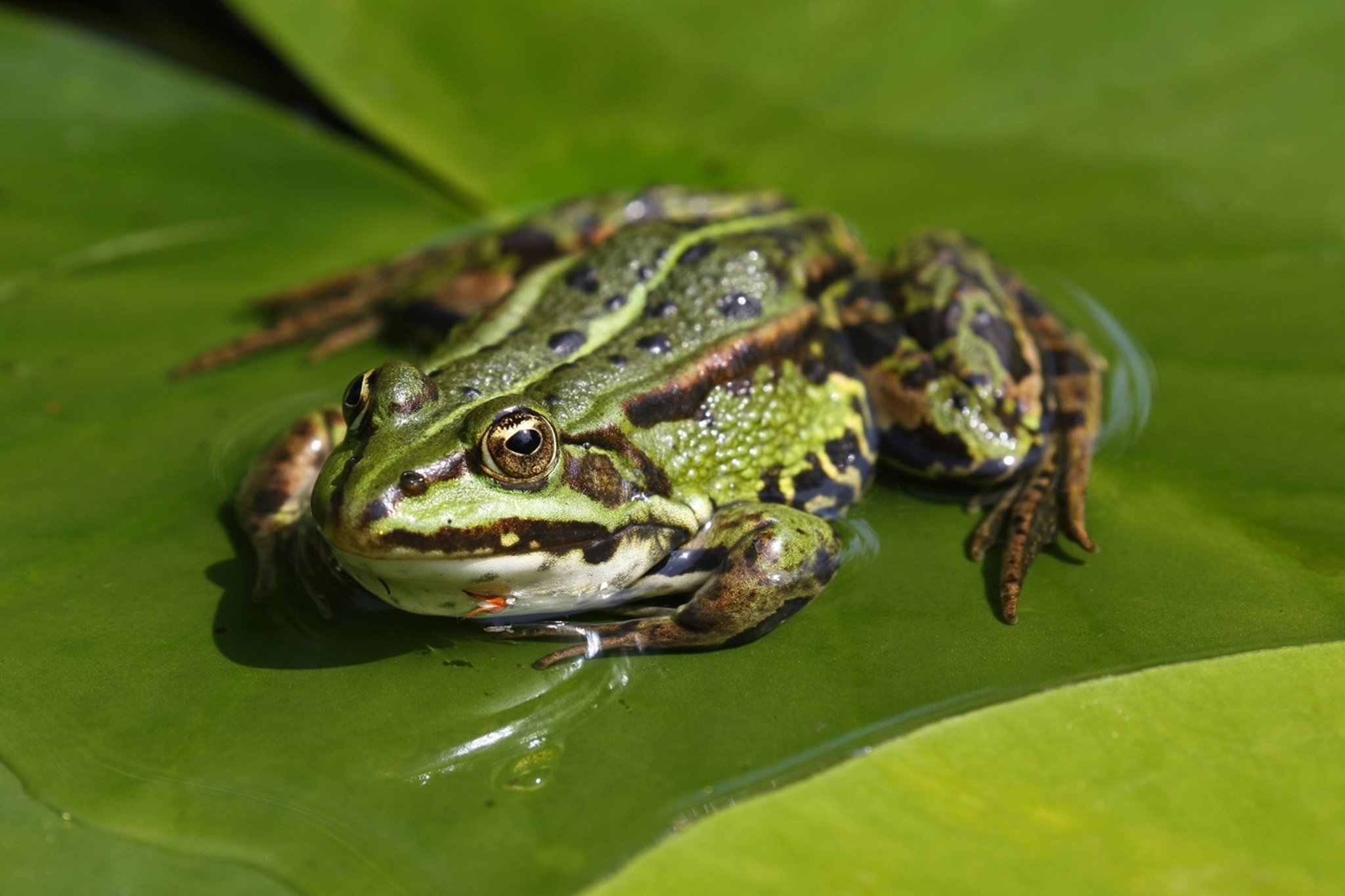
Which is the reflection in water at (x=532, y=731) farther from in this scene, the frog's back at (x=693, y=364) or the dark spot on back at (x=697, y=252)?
the dark spot on back at (x=697, y=252)

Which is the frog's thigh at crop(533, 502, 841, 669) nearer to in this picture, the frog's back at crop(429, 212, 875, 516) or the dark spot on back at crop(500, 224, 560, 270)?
the frog's back at crop(429, 212, 875, 516)

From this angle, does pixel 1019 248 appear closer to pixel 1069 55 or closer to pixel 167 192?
pixel 1069 55

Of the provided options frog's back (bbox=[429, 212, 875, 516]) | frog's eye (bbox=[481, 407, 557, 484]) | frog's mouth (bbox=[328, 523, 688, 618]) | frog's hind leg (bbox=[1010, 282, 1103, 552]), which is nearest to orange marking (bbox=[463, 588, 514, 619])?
frog's mouth (bbox=[328, 523, 688, 618])

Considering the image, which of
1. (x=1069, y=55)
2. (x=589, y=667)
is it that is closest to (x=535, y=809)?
(x=589, y=667)

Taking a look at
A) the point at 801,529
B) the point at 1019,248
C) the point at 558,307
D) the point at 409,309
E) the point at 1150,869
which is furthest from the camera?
the point at 1019,248

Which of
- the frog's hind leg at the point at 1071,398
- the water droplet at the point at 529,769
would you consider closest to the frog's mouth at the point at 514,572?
the water droplet at the point at 529,769

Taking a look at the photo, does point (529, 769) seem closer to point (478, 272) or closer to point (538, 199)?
point (478, 272)

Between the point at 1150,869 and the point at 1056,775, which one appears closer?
the point at 1150,869
